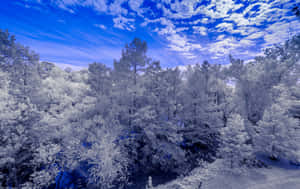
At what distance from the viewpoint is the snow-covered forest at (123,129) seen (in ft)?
28.7

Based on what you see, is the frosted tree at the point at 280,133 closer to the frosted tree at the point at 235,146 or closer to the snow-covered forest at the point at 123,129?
the snow-covered forest at the point at 123,129

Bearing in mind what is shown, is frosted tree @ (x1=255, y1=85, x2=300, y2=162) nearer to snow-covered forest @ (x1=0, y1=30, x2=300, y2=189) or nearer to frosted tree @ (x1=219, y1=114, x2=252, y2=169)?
snow-covered forest @ (x1=0, y1=30, x2=300, y2=189)

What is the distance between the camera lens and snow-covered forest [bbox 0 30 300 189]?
876cm

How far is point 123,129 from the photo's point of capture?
460 inches

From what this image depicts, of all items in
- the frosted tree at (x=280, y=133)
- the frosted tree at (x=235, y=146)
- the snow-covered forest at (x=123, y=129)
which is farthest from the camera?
the frosted tree at (x=280, y=133)

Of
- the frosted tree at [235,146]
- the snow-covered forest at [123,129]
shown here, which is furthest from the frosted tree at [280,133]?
the frosted tree at [235,146]

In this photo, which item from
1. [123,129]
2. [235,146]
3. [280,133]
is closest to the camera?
[235,146]

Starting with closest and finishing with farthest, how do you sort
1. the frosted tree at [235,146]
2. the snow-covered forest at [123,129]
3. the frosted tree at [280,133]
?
the snow-covered forest at [123,129] < the frosted tree at [235,146] < the frosted tree at [280,133]

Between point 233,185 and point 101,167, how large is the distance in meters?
10.7

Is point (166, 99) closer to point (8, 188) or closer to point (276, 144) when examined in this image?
point (276, 144)

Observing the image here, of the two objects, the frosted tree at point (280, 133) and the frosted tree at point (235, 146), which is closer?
the frosted tree at point (235, 146)

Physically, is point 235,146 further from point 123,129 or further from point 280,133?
point 123,129

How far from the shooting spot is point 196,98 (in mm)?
15758

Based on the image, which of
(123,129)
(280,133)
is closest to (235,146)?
(280,133)
